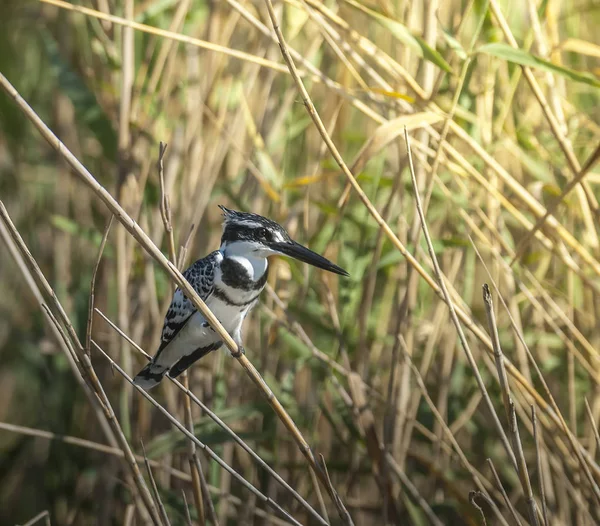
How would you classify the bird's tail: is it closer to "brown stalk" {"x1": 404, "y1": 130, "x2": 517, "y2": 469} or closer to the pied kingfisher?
the pied kingfisher

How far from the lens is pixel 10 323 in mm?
3033

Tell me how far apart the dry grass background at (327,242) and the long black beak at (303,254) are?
0.80ft

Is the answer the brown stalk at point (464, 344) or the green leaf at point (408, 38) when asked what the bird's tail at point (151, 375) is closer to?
the brown stalk at point (464, 344)

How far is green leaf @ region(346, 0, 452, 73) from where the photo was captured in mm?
1651

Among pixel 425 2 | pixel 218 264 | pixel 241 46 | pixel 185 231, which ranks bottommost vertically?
pixel 185 231

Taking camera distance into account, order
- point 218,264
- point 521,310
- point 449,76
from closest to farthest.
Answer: point 218,264
point 449,76
point 521,310

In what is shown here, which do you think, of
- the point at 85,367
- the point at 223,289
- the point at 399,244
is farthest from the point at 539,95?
the point at 85,367

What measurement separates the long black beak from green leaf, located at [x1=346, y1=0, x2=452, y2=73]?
536 millimetres

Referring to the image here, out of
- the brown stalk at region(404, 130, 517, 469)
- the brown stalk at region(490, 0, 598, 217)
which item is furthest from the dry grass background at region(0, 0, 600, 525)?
the brown stalk at region(404, 130, 517, 469)

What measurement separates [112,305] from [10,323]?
0.84m

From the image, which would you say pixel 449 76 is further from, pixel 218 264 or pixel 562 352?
pixel 562 352

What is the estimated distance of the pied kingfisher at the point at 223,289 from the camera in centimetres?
160

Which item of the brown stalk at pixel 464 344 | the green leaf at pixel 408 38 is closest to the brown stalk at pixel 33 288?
the brown stalk at pixel 464 344

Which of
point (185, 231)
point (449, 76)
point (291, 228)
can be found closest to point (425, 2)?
point (449, 76)
